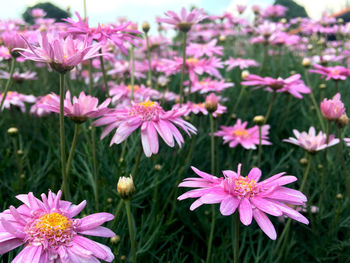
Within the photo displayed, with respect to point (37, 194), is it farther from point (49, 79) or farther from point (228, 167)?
point (49, 79)

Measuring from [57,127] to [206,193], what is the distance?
5.10ft

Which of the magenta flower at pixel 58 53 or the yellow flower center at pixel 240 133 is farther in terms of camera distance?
the yellow flower center at pixel 240 133

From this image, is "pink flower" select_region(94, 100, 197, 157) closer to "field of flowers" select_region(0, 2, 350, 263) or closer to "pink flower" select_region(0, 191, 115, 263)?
"field of flowers" select_region(0, 2, 350, 263)

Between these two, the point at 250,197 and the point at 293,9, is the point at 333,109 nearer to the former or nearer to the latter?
the point at 250,197

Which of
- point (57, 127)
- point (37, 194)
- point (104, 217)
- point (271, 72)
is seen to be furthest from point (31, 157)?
point (271, 72)

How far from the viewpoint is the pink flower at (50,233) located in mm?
692

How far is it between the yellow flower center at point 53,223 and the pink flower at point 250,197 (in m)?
0.25

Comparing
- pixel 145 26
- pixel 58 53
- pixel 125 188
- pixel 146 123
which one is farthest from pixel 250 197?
pixel 145 26

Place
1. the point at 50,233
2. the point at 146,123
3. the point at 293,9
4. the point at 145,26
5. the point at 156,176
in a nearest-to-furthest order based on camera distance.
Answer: the point at 50,233 < the point at 146,123 < the point at 156,176 < the point at 145,26 < the point at 293,9

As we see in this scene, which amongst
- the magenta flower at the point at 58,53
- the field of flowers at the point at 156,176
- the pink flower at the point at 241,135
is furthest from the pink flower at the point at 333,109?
the magenta flower at the point at 58,53

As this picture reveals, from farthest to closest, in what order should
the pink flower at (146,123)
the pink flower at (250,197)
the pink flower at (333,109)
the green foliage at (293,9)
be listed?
the green foliage at (293,9)
the pink flower at (333,109)
the pink flower at (146,123)
the pink flower at (250,197)

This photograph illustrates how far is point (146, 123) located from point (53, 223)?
50 cm

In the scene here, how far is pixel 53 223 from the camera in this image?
759 mm

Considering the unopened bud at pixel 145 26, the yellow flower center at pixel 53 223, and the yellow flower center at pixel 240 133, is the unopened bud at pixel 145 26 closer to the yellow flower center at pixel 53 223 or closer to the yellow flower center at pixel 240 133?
the yellow flower center at pixel 240 133
